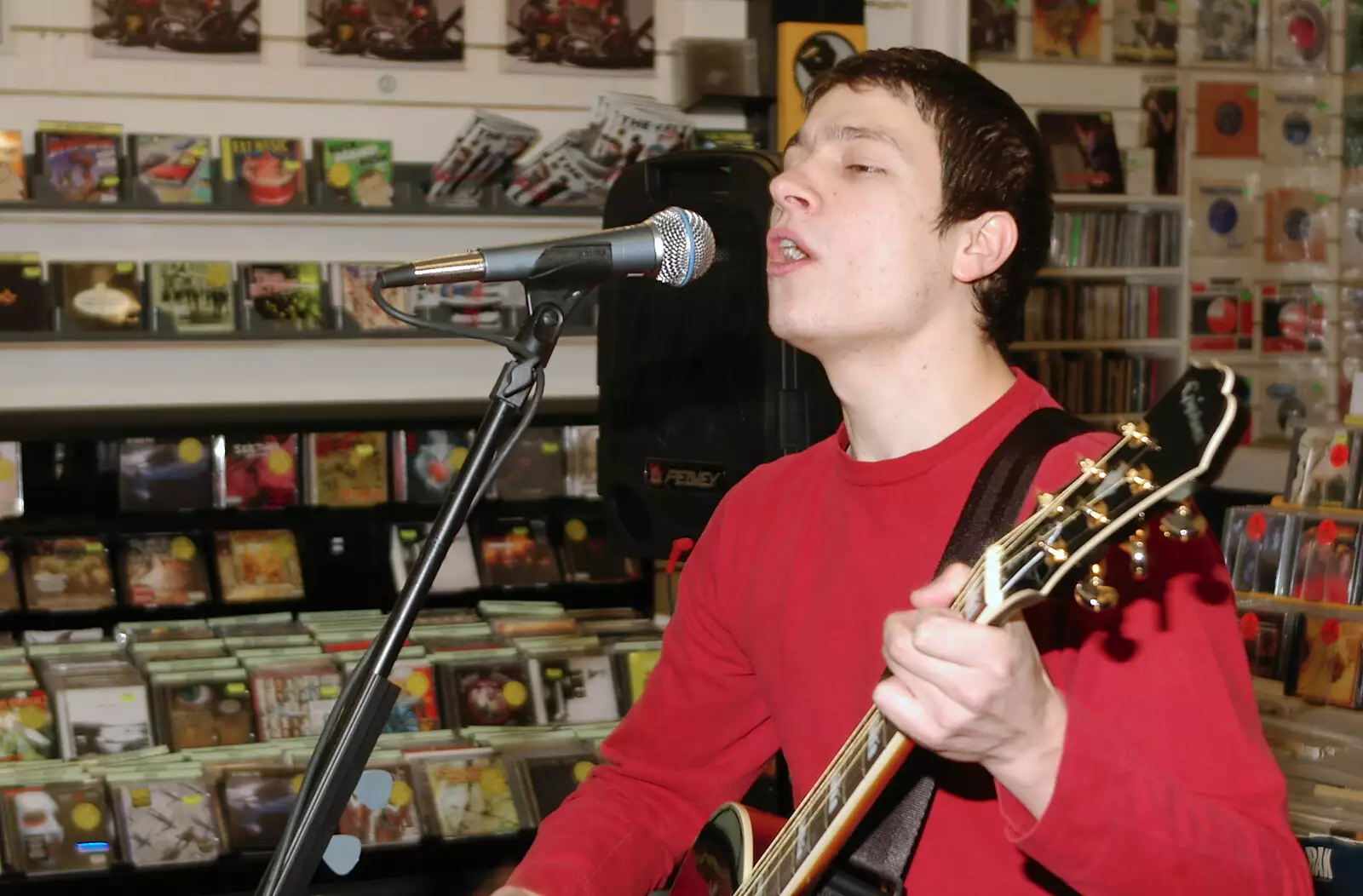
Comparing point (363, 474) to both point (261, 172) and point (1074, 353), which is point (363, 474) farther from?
point (1074, 353)

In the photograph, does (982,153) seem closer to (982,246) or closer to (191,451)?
(982,246)

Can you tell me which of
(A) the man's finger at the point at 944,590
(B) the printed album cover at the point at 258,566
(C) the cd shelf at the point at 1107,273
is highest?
(C) the cd shelf at the point at 1107,273

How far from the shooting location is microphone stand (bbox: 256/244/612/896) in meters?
1.15

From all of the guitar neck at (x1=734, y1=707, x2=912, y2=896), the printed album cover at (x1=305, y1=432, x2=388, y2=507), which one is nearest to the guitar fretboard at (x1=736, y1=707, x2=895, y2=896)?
the guitar neck at (x1=734, y1=707, x2=912, y2=896)

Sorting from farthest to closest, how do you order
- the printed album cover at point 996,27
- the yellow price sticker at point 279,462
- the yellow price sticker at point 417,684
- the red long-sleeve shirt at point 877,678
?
the printed album cover at point 996,27 < the yellow price sticker at point 279,462 < the yellow price sticker at point 417,684 < the red long-sleeve shirt at point 877,678

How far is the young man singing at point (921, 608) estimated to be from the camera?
3.32 feet

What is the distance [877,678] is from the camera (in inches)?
54.6

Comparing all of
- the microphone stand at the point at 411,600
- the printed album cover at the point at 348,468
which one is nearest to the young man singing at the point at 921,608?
the microphone stand at the point at 411,600

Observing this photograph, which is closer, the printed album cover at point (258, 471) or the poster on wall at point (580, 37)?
the printed album cover at point (258, 471)

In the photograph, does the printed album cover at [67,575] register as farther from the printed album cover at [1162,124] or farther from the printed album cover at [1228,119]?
the printed album cover at [1228,119]

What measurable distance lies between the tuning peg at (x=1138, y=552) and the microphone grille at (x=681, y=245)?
525 mm

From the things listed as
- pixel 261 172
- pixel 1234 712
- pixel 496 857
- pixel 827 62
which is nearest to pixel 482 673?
pixel 496 857

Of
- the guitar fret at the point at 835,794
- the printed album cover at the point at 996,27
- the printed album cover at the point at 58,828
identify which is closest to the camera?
the guitar fret at the point at 835,794

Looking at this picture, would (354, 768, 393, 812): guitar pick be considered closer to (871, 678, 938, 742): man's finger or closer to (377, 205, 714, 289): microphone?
(377, 205, 714, 289): microphone
